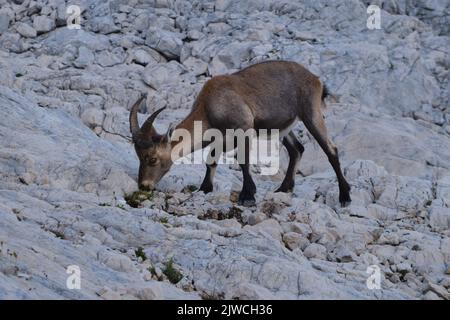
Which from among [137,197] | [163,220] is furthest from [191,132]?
[163,220]

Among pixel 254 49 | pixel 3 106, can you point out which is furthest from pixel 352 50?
pixel 3 106

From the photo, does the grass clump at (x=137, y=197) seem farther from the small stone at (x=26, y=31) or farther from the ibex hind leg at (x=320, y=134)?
the small stone at (x=26, y=31)

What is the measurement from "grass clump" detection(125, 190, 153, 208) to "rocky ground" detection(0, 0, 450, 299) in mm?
39

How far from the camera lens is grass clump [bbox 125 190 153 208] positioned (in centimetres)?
1229

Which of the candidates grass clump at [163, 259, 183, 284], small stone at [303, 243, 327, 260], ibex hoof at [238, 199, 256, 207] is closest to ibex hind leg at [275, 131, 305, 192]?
ibex hoof at [238, 199, 256, 207]

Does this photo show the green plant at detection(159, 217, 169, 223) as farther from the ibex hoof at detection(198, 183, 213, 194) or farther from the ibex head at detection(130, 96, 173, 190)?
the ibex hoof at detection(198, 183, 213, 194)

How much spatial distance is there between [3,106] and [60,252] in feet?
19.4

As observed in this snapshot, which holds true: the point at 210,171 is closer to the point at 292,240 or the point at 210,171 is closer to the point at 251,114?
the point at 251,114

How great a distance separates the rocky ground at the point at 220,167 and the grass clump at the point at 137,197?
0.04 meters

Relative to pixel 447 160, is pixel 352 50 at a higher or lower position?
higher

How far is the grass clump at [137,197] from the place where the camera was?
40.3ft
